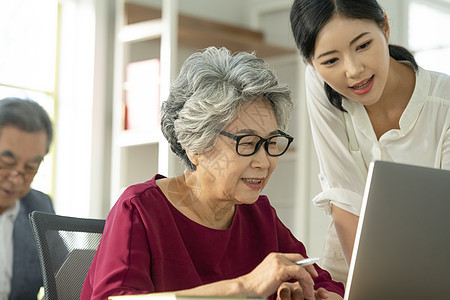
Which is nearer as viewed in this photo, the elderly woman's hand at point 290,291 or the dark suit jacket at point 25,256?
the elderly woman's hand at point 290,291

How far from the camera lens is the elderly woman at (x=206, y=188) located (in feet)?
4.50

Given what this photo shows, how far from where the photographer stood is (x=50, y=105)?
432cm

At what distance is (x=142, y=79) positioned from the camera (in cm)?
418

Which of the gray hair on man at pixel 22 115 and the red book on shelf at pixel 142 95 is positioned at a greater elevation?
the red book on shelf at pixel 142 95

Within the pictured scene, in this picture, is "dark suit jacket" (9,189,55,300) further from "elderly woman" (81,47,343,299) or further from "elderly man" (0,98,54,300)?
"elderly woman" (81,47,343,299)

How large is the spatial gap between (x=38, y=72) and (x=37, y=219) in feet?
9.51

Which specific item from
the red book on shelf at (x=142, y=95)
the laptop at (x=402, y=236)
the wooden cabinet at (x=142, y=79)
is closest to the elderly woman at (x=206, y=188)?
the laptop at (x=402, y=236)

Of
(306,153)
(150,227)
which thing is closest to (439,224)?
(150,227)

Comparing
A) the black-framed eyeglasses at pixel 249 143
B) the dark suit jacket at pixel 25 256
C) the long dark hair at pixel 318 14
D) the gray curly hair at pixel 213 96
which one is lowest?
the dark suit jacket at pixel 25 256

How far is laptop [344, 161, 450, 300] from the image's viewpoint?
3.42ft

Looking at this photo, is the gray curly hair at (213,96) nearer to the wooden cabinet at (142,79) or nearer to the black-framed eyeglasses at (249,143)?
the black-framed eyeglasses at (249,143)

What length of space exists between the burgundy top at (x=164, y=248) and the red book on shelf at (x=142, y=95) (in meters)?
2.53

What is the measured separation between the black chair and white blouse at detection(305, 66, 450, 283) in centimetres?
63

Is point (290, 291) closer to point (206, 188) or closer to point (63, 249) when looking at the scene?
point (206, 188)
